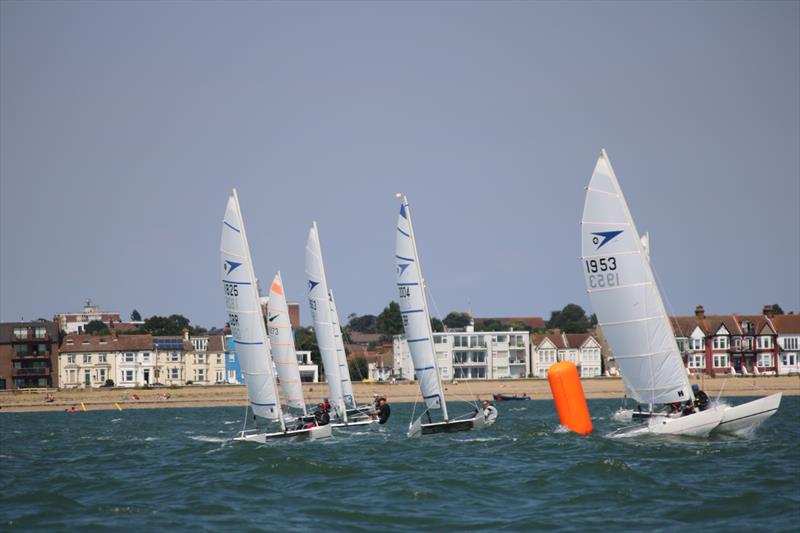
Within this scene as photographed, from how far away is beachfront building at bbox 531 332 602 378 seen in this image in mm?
122938

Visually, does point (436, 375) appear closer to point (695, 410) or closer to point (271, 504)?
point (695, 410)

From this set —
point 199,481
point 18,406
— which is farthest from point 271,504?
point 18,406

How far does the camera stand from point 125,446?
1673 inches

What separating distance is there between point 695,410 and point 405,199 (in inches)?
531

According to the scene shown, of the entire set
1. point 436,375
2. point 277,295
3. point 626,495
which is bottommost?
point 626,495

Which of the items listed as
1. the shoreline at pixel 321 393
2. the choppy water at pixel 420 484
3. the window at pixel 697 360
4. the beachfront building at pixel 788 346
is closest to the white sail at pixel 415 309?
the choppy water at pixel 420 484

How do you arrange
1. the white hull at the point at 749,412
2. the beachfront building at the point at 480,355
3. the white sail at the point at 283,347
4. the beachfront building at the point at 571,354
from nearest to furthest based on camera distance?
the white hull at the point at 749,412 < the white sail at the point at 283,347 < the beachfront building at the point at 480,355 < the beachfront building at the point at 571,354

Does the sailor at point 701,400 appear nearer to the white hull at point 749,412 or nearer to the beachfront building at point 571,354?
the white hull at point 749,412

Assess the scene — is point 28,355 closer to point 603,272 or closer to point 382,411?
point 382,411

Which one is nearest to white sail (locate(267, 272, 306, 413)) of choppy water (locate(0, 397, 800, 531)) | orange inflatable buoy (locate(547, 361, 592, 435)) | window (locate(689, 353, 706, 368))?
choppy water (locate(0, 397, 800, 531))

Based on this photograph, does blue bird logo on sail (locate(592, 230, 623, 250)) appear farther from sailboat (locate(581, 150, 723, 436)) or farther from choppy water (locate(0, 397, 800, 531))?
choppy water (locate(0, 397, 800, 531))

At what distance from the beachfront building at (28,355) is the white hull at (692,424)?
3499 inches

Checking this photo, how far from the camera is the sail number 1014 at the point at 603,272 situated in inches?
1380

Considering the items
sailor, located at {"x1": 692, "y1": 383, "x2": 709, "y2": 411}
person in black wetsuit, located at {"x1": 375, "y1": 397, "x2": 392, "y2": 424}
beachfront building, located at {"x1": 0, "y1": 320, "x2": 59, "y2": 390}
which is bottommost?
sailor, located at {"x1": 692, "y1": 383, "x2": 709, "y2": 411}
